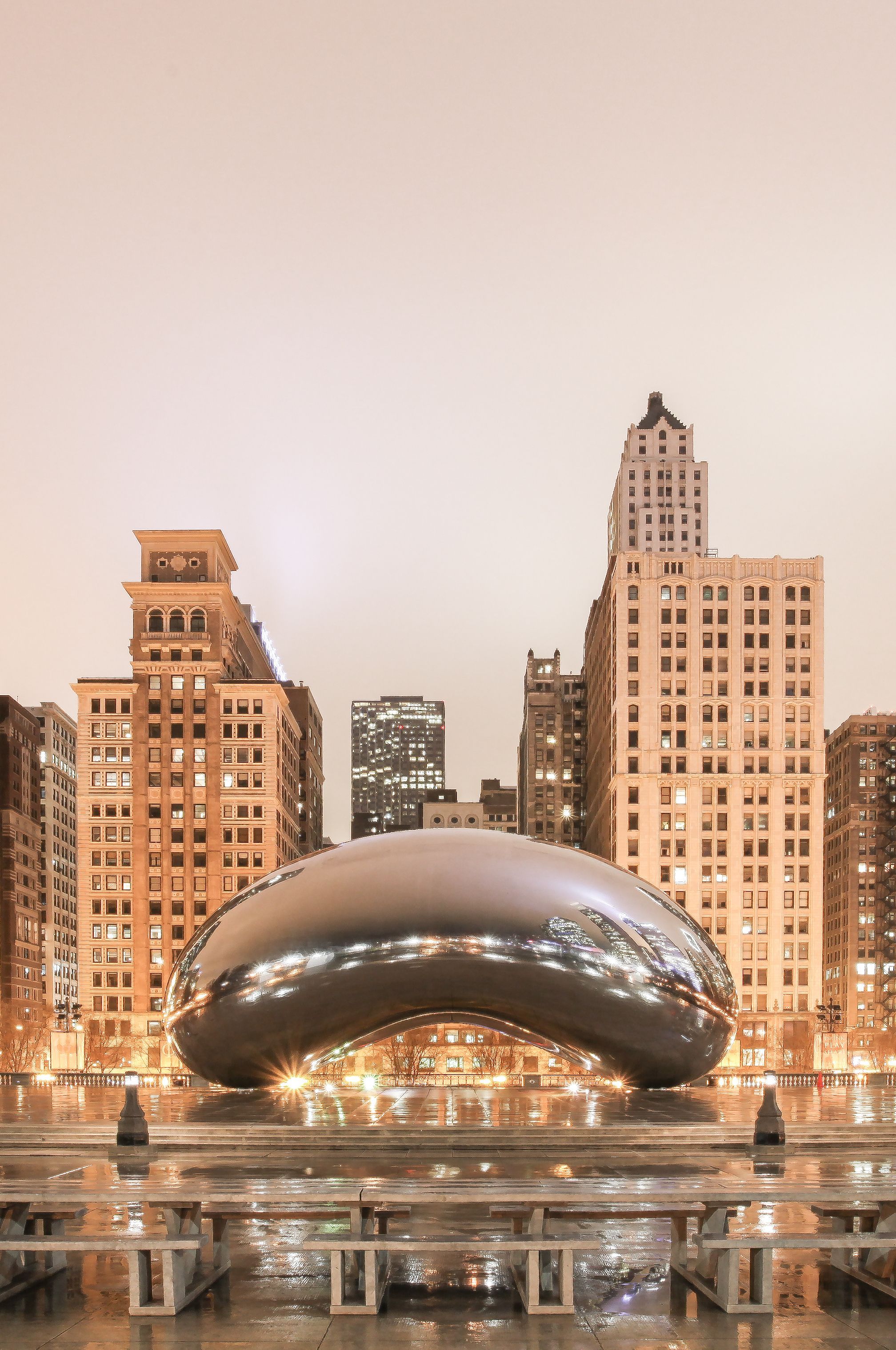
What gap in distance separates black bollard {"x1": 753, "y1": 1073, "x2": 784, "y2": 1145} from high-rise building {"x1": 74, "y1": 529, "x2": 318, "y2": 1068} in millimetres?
96307

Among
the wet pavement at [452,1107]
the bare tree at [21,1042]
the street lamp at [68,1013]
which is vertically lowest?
the bare tree at [21,1042]

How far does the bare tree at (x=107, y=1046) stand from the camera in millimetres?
92625

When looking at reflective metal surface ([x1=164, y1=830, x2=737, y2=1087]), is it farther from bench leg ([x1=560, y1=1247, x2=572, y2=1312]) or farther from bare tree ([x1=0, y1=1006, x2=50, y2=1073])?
bare tree ([x1=0, y1=1006, x2=50, y2=1073])

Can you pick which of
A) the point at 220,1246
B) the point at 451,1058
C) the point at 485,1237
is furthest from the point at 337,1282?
the point at 451,1058

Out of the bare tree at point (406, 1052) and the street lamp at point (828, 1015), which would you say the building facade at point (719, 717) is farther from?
the bare tree at point (406, 1052)

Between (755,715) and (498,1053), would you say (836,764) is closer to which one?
(755,715)

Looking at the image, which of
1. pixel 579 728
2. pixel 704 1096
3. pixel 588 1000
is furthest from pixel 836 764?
pixel 588 1000

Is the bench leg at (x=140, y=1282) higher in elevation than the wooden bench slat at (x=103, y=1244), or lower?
lower

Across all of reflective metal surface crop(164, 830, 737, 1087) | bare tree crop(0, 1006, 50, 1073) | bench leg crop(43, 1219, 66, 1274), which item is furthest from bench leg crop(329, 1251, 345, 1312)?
bare tree crop(0, 1006, 50, 1073)

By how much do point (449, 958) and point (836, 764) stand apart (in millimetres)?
156255

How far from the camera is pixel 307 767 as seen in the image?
136 m

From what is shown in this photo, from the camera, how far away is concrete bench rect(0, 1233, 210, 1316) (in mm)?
8367

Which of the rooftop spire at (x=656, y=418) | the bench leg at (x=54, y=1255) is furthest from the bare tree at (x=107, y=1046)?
the rooftop spire at (x=656, y=418)

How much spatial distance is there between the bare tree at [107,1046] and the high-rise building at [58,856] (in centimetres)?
4491
